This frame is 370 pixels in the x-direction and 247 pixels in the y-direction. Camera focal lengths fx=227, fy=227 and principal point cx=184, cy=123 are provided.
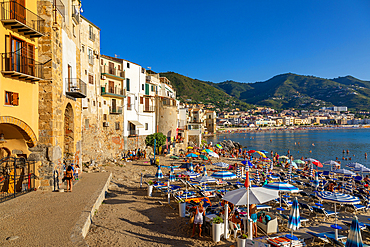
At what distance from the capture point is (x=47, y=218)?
27.7ft

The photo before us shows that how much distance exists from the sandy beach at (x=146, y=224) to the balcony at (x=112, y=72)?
53.8 feet

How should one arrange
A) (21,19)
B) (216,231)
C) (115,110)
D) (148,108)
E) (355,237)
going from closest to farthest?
1. (355,237)
2. (216,231)
3. (21,19)
4. (115,110)
5. (148,108)

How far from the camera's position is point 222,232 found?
887 cm

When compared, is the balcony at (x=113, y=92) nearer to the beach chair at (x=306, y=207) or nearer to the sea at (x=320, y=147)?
the beach chair at (x=306, y=207)

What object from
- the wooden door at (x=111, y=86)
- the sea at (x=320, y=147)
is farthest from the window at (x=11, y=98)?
the sea at (x=320, y=147)

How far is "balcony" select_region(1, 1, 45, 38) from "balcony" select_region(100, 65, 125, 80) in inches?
612

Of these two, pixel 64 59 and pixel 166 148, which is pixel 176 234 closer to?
pixel 64 59

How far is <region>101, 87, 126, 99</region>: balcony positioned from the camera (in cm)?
2675

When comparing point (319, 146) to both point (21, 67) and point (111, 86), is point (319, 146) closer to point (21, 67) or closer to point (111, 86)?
point (111, 86)

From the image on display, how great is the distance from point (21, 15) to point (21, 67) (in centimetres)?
244

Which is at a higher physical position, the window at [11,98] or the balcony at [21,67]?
the balcony at [21,67]

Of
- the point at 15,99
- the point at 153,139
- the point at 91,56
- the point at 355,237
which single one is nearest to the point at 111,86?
the point at 91,56

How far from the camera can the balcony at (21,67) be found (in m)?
9.72

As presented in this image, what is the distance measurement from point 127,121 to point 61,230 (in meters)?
24.0
